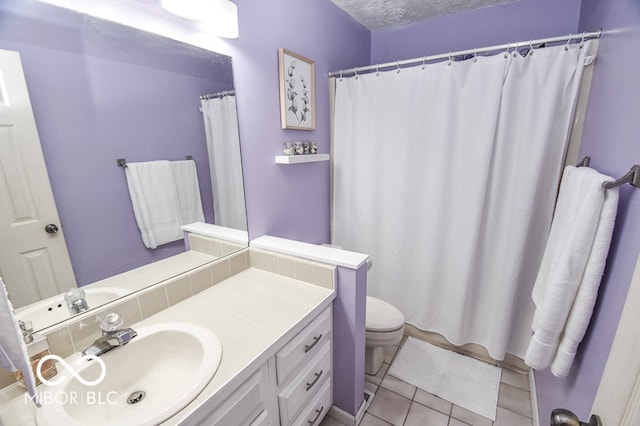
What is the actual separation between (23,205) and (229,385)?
78 centimetres

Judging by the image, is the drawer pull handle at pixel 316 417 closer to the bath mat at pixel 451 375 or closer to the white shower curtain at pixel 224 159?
the bath mat at pixel 451 375

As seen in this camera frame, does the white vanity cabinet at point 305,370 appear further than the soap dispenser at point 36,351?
Yes

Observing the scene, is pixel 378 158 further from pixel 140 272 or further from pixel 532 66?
pixel 140 272

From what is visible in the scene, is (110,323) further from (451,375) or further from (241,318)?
(451,375)

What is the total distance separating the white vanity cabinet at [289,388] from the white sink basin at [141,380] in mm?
101

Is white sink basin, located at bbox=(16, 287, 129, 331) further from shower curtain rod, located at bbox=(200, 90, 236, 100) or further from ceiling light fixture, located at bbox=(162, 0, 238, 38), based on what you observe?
ceiling light fixture, located at bbox=(162, 0, 238, 38)

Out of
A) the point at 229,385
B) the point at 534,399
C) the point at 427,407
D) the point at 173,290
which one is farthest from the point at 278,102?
the point at 534,399

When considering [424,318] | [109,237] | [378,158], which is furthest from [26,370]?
[424,318]

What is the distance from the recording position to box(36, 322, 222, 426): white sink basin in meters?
0.68

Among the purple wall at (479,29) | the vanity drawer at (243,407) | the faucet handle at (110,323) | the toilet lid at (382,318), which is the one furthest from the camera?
the purple wall at (479,29)

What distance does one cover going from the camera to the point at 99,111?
916 mm

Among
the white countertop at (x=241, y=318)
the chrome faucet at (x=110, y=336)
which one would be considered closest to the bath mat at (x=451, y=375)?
the white countertop at (x=241, y=318)

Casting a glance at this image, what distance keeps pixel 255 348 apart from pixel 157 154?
32.7 inches

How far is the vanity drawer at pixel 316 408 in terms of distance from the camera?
1.18 metres
